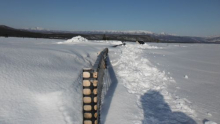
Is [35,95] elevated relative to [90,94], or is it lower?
lower

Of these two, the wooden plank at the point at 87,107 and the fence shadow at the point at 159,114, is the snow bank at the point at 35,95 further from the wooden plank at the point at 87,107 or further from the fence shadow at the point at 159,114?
the fence shadow at the point at 159,114

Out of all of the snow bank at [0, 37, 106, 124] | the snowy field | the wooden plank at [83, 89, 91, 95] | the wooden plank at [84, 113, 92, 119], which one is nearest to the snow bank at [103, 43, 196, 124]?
the snowy field

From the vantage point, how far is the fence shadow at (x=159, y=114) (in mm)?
2547

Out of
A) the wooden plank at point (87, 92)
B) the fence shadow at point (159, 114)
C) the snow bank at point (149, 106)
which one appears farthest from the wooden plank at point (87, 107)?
the fence shadow at point (159, 114)

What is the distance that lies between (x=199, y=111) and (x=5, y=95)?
3307 millimetres

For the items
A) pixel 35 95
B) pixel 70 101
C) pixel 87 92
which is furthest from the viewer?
pixel 70 101

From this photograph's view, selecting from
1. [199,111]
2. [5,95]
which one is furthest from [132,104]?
[5,95]

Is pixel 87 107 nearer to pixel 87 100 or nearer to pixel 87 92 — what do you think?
pixel 87 100

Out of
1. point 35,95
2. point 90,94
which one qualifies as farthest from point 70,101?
point 90,94

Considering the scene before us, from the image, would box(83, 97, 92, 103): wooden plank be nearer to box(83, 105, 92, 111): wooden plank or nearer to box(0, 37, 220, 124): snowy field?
box(83, 105, 92, 111): wooden plank

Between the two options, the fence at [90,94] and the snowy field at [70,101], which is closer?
the fence at [90,94]

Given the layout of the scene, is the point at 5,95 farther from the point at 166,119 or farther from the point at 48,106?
the point at 166,119

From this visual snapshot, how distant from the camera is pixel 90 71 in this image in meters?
1.87

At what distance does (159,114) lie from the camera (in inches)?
108
